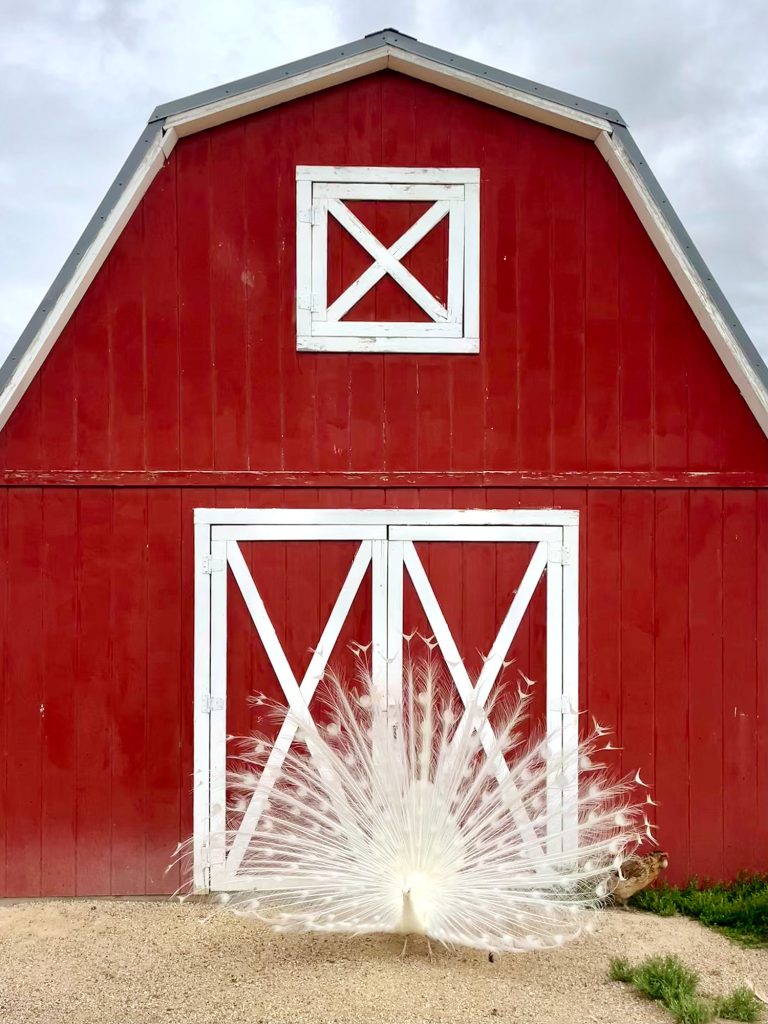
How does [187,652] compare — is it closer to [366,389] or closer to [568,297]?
[366,389]

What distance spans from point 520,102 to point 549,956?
5.22 metres

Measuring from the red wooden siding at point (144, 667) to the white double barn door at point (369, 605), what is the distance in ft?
0.21

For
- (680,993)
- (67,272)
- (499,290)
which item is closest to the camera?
(680,993)

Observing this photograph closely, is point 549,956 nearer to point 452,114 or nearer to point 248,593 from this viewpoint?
point 248,593

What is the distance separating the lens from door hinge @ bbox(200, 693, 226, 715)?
5227 millimetres

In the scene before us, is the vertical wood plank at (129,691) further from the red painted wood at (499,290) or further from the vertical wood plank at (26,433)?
the red painted wood at (499,290)

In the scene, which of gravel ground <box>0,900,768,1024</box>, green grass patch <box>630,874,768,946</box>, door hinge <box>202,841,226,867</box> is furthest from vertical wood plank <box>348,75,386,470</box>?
green grass patch <box>630,874,768,946</box>

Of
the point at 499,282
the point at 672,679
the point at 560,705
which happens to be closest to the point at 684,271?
the point at 499,282

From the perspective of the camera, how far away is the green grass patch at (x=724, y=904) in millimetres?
4941

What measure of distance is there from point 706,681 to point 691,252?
2.87m

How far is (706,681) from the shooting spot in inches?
215

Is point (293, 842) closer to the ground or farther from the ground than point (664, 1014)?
farther from the ground

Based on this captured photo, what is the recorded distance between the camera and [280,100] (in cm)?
529

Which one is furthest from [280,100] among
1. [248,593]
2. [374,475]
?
[248,593]
